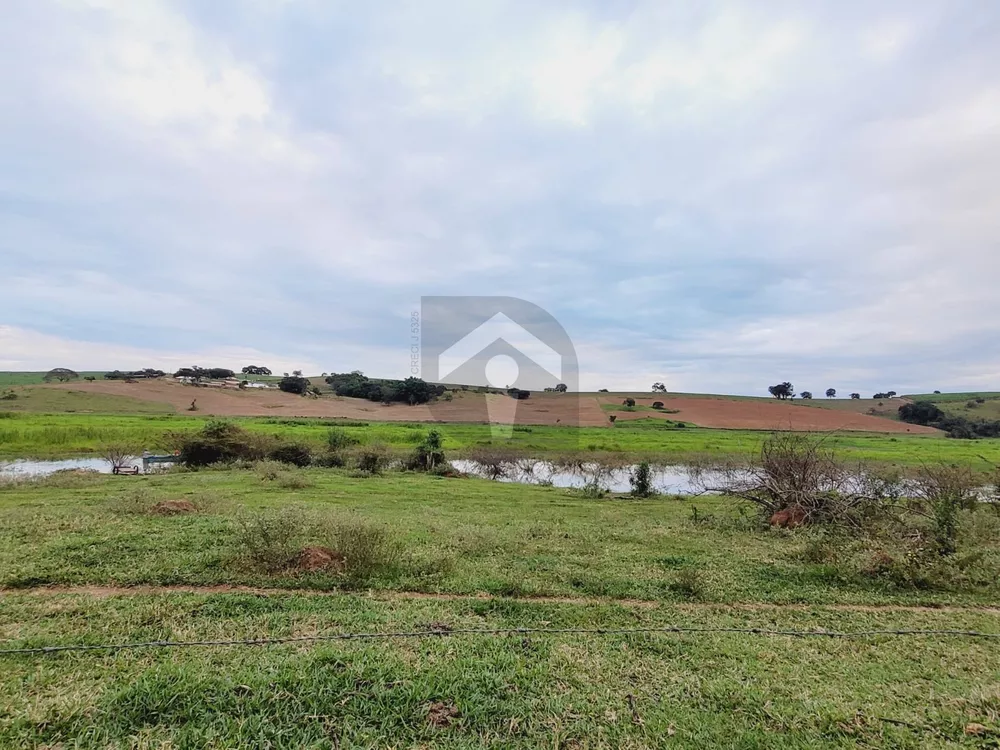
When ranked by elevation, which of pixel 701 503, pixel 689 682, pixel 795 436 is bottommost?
pixel 701 503

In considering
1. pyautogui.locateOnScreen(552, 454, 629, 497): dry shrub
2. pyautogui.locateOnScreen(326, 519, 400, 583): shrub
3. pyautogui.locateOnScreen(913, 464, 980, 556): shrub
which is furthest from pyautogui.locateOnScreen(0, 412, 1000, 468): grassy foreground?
pyautogui.locateOnScreen(326, 519, 400, 583): shrub

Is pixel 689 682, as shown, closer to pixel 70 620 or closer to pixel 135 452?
pixel 70 620

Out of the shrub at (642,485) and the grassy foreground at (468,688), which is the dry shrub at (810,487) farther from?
the grassy foreground at (468,688)

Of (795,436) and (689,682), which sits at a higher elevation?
(795,436)

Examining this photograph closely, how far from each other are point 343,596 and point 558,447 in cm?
2811

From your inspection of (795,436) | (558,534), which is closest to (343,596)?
(558,534)

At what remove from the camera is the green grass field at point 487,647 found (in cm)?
334

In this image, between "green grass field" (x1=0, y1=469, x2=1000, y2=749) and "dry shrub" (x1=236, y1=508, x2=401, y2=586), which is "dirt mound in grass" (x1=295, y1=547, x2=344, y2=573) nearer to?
"dry shrub" (x1=236, y1=508, x2=401, y2=586)

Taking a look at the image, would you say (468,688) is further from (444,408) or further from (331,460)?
(444,408)

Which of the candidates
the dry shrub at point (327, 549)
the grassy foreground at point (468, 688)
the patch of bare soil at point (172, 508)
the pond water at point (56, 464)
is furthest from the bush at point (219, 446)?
the grassy foreground at point (468, 688)

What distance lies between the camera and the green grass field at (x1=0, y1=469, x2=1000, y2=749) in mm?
3344

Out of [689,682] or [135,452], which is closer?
[689,682]

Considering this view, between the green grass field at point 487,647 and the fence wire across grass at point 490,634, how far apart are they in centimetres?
7

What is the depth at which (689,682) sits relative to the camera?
403 centimetres
